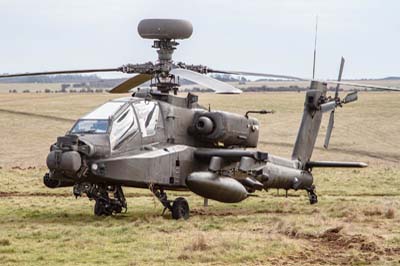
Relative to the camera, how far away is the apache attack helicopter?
1662cm

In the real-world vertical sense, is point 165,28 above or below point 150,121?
above

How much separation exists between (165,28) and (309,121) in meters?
6.81

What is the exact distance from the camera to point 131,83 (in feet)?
61.4

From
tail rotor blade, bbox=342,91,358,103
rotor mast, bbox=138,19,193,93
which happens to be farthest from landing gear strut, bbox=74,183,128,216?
tail rotor blade, bbox=342,91,358,103

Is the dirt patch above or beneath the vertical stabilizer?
beneath

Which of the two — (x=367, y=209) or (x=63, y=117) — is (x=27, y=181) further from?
(x=63, y=117)

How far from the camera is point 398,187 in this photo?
26328 mm

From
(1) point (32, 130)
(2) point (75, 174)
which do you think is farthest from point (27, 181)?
(1) point (32, 130)

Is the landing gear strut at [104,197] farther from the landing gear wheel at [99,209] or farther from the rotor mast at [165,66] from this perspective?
the rotor mast at [165,66]

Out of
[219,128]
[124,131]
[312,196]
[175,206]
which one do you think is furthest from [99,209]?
[312,196]

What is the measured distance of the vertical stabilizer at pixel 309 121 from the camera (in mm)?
22078

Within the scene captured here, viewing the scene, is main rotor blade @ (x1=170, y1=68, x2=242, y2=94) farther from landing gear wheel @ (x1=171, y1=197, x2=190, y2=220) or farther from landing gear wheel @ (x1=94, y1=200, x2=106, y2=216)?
landing gear wheel @ (x1=94, y1=200, x2=106, y2=216)

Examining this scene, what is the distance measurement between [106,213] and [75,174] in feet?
6.77

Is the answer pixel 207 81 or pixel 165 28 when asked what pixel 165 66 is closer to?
pixel 165 28
